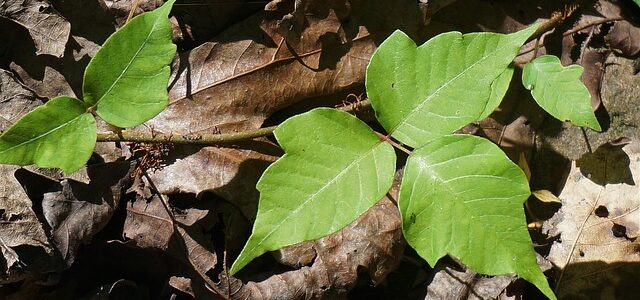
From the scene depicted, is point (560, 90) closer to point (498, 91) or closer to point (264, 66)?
point (498, 91)

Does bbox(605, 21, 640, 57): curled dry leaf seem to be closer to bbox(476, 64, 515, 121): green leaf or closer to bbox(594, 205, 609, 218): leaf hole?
bbox(594, 205, 609, 218): leaf hole

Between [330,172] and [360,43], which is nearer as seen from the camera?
[330,172]

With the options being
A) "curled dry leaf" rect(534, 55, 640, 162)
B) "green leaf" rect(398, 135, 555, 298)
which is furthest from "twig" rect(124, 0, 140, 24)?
"curled dry leaf" rect(534, 55, 640, 162)

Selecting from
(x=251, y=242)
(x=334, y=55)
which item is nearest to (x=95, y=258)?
(x=251, y=242)

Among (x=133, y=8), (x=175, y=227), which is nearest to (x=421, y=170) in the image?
(x=175, y=227)

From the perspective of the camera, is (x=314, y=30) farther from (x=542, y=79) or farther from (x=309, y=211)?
(x=309, y=211)

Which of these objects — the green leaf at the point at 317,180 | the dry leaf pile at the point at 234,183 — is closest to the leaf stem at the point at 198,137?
the dry leaf pile at the point at 234,183
